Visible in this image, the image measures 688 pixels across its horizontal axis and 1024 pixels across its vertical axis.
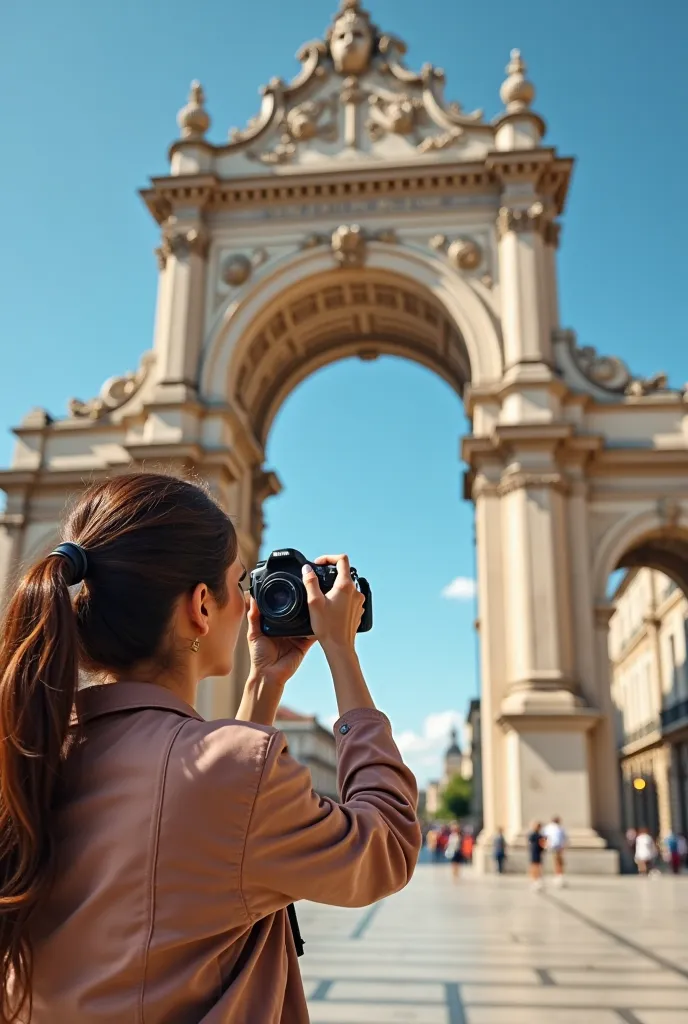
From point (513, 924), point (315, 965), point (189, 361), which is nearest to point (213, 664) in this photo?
point (315, 965)

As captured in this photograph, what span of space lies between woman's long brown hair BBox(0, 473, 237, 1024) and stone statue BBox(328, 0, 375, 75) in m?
29.4

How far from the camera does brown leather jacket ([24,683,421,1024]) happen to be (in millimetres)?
1461

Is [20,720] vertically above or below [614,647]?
below

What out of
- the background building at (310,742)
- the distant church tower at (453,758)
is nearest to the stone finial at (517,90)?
the background building at (310,742)

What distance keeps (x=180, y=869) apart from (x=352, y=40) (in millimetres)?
30576

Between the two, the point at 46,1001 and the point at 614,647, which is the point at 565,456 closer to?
the point at 46,1001

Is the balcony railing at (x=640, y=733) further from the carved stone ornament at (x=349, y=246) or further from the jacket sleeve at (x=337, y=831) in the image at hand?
the jacket sleeve at (x=337, y=831)

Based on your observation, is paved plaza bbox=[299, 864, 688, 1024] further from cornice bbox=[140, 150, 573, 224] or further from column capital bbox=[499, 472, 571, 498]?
cornice bbox=[140, 150, 573, 224]

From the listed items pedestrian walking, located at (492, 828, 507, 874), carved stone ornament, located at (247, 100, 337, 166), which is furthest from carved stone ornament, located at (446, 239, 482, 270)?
pedestrian walking, located at (492, 828, 507, 874)

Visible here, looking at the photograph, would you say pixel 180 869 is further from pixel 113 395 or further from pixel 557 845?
pixel 113 395

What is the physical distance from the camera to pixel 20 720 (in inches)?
60.1

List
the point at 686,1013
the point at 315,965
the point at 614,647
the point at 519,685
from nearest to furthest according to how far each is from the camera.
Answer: the point at 686,1013 → the point at 315,965 → the point at 519,685 → the point at 614,647

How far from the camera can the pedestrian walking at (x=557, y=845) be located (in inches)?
741

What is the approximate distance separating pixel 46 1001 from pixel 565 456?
76.6 feet
